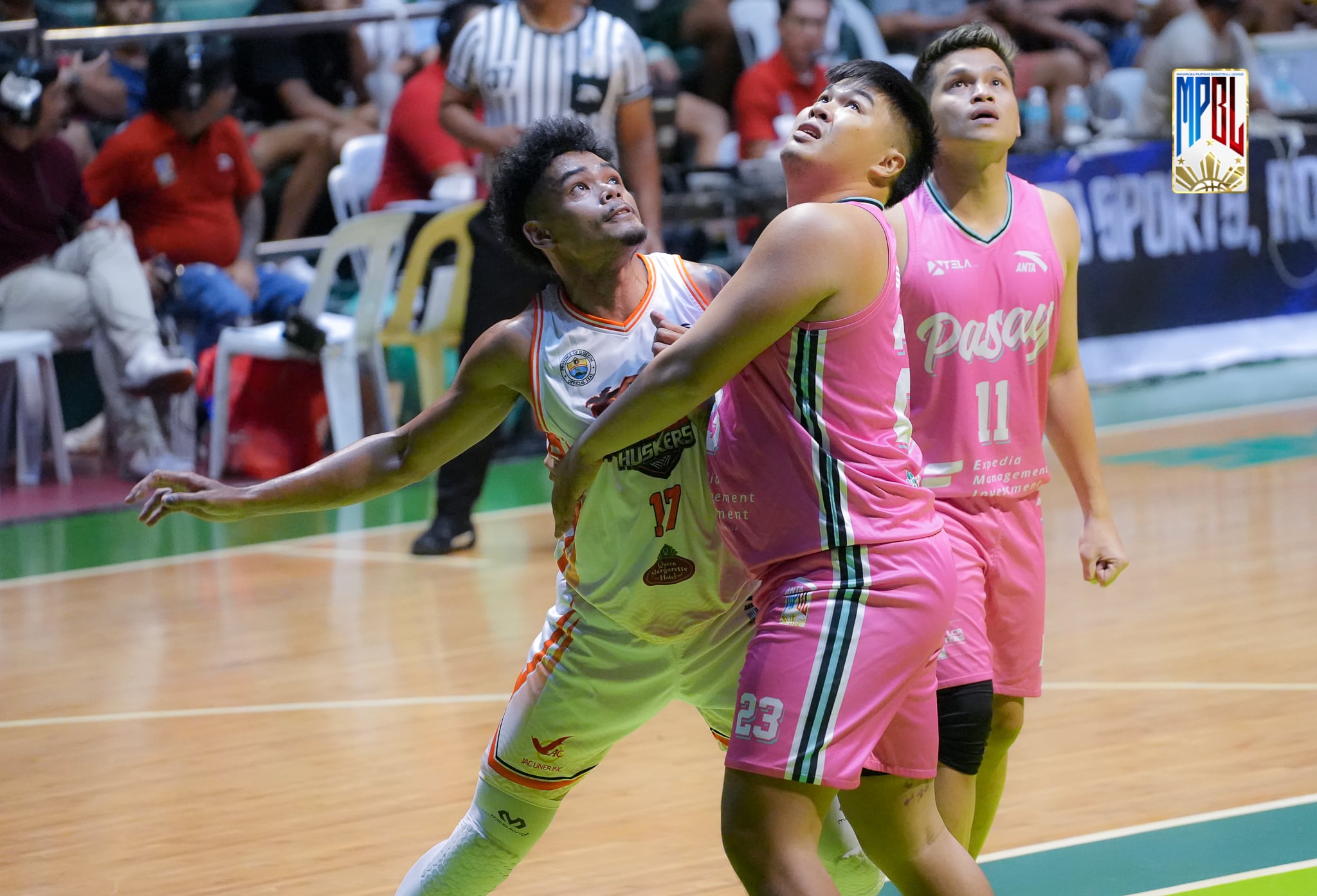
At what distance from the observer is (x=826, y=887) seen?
2500 mm

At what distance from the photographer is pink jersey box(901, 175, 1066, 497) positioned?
3.20m

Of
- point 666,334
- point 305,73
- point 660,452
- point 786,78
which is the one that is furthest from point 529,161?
point 786,78

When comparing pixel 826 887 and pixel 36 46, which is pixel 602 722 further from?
pixel 36 46

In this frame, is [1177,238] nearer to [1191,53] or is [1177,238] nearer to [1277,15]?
[1191,53]

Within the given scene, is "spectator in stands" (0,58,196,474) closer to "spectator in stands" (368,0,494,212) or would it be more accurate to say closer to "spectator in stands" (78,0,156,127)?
"spectator in stands" (78,0,156,127)

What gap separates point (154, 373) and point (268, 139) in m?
1.90

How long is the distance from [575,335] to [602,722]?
663mm

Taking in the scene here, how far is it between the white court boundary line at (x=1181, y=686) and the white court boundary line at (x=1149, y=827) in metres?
0.95

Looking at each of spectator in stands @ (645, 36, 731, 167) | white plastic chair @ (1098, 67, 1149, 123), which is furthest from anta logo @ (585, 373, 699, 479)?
white plastic chair @ (1098, 67, 1149, 123)

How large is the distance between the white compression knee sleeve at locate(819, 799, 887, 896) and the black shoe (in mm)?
4583

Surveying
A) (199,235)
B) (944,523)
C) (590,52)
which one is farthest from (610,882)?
(199,235)

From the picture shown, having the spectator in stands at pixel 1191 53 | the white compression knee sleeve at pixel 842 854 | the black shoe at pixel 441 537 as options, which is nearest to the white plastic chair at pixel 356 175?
the black shoe at pixel 441 537

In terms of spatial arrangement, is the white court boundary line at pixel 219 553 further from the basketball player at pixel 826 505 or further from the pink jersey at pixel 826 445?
the pink jersey at pixel 826 445

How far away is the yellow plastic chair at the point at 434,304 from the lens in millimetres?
9070
